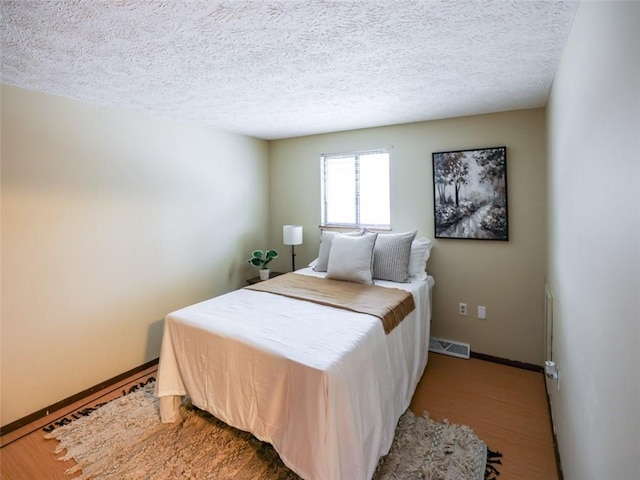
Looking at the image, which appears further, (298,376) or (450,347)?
(450,347)

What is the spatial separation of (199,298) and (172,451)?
1682 millimetres

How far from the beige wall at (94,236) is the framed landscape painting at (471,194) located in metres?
2.30

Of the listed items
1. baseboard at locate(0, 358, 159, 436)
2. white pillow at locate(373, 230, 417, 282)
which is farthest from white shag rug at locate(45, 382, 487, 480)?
white pillow at locate(373, 230, 417, 282)

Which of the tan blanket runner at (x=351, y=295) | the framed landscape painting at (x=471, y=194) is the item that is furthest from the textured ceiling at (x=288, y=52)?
the tan blanket runner at (x=351, y=295)

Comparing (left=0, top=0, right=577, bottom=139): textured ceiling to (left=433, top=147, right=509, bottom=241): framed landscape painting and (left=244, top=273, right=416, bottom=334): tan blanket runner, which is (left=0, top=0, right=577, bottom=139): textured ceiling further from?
(left=244, top=273, right=416, bottom=334): tan blanket runner

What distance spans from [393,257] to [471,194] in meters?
0.94

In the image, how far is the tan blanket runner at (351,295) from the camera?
2.14 metres

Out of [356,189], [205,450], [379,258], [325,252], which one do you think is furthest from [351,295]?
[356,189]

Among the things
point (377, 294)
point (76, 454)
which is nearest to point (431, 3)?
point (377, 294)

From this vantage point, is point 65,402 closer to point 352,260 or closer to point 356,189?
point 352,260

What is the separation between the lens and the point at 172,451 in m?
1.92

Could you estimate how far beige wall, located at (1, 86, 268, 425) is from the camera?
7.19 feet

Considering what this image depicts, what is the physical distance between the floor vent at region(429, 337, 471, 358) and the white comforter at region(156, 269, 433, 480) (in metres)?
0.94

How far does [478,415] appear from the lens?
2254 millimetres
